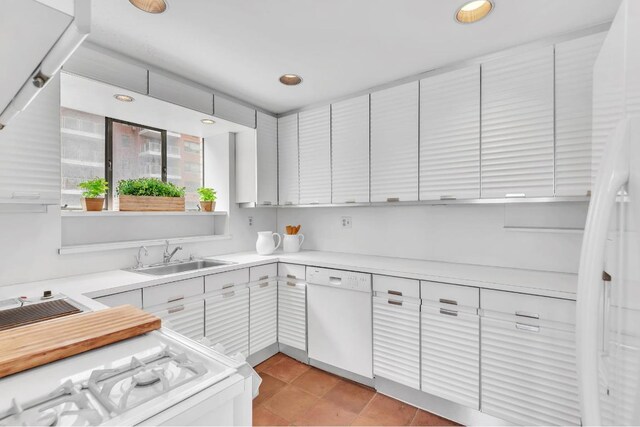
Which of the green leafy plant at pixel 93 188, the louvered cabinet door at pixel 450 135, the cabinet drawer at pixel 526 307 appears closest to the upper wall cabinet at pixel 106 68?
the green leafy plant at pixel 93 188

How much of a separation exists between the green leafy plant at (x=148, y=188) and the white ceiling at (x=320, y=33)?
3.03 feet

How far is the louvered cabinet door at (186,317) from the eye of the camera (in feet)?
6.70

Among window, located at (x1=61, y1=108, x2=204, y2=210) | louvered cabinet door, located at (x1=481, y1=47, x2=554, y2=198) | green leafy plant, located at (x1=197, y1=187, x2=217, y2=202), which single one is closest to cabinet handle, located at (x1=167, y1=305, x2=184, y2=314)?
window, located at (x1=61, y1=108, x2=204, y2=210)

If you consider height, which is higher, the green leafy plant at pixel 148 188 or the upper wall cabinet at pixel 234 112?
the upper wall cabinet at pixel 234 112

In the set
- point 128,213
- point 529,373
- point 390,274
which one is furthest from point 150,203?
point 529,373

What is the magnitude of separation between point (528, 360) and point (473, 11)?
1969mm

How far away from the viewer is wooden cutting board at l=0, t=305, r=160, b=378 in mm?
863

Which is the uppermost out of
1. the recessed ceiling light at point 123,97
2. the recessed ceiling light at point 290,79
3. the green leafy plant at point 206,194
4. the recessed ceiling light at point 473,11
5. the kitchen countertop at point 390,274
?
the recessed ceiling light at point 473,11

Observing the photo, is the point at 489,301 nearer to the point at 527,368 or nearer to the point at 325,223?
the point at 527,368

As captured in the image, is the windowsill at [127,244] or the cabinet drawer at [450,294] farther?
the windowsill at [127,244]

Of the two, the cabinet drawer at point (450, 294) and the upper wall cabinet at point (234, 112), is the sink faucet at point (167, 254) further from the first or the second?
the cabinet drawer at point (450, 294)

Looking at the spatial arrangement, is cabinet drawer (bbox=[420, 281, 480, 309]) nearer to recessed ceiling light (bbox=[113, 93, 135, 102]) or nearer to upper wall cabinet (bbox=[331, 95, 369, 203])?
upper wall cabinet (bbox=[331, 95, 369, 203])

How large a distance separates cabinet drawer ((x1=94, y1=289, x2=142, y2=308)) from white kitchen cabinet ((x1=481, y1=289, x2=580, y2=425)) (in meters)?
2.09

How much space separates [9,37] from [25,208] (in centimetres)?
188
